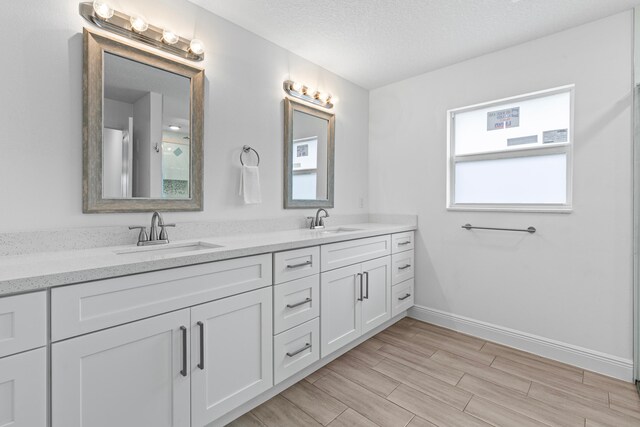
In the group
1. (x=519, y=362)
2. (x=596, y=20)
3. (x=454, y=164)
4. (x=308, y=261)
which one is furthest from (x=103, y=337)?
(x=596, y=20)

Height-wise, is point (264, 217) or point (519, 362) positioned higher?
point (264, 217)

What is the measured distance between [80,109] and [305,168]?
157 cm

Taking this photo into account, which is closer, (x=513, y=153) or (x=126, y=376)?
(x=126, y=376)

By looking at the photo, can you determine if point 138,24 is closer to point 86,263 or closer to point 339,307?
point 86,263

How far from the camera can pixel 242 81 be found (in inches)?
86.7

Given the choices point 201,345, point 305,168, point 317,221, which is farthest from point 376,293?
point 201,345

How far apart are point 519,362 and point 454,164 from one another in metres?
1.63

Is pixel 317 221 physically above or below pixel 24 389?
above

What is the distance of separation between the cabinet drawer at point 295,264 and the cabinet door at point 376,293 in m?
0.56

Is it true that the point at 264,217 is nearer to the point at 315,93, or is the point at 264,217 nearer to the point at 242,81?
the point at 242,81

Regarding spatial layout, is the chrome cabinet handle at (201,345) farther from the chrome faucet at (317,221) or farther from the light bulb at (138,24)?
the light bulb at (138,24)

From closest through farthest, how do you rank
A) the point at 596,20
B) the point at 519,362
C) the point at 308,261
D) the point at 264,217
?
the point at 308,261, the point at 596,20, the point at 519,362, the point at 264,217

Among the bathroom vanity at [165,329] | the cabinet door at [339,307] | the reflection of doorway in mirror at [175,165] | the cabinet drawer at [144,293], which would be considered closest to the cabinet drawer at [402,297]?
the cabinet door at [339,307]

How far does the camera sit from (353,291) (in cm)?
226
